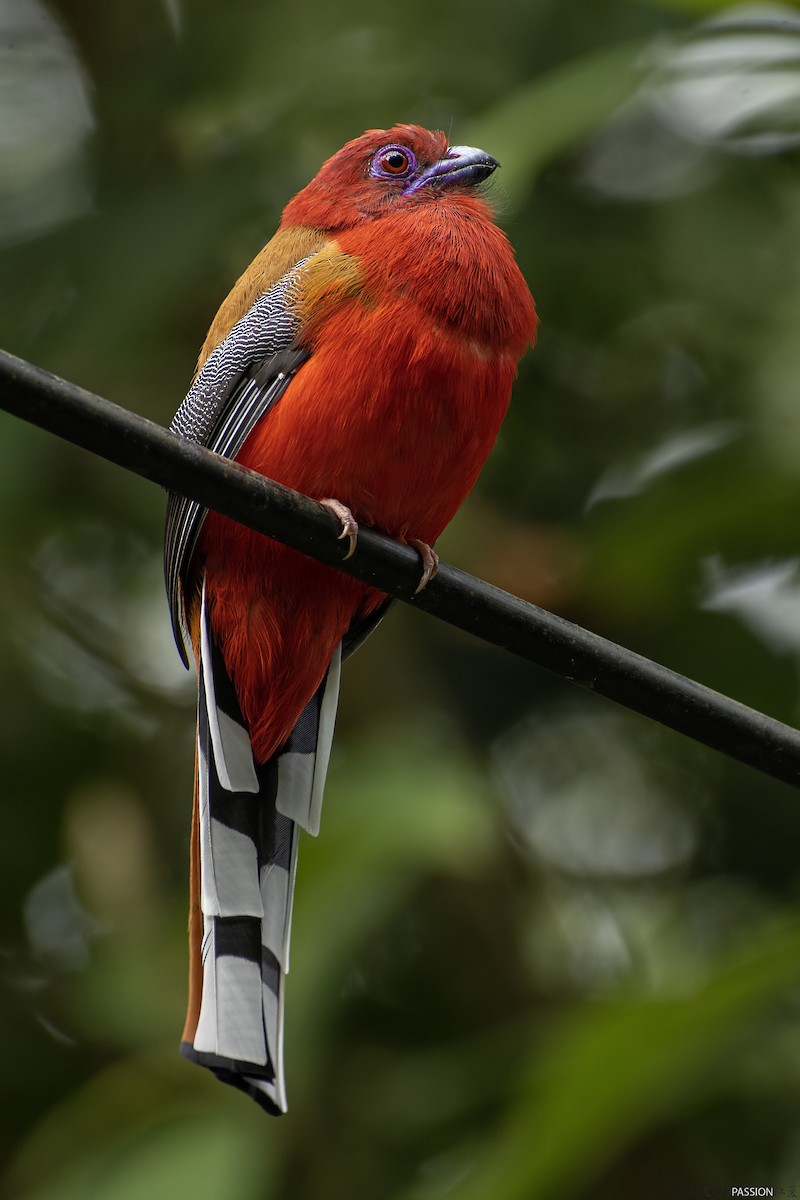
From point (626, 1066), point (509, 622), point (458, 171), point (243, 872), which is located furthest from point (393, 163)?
point (626, 1066)

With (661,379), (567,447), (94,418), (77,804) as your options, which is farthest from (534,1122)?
(661,379)

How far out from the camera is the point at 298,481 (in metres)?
3.48

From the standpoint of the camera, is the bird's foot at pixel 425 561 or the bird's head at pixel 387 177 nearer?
the bird's foot at pixel 425 561

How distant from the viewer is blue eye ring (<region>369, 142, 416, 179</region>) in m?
4.11

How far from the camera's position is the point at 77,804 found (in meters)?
5.17

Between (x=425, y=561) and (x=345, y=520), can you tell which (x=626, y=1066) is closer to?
(x=425, y=561)

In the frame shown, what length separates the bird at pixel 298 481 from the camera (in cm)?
337

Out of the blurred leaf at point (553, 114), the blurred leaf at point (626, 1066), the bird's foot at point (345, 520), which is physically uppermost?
the blurred leaf at point (553, 114)

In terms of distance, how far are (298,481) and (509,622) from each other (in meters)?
1.11

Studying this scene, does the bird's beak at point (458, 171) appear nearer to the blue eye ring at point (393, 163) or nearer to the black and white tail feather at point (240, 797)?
the blue eye ring at point (393, 163)

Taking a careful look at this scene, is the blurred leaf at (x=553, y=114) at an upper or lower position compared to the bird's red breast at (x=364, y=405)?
upper

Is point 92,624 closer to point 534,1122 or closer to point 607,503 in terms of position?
point 607,503

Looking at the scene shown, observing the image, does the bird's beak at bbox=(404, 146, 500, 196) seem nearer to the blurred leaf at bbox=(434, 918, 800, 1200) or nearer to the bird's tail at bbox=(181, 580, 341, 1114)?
the bird's tail at bbox=(181, 580, 341, 1114)

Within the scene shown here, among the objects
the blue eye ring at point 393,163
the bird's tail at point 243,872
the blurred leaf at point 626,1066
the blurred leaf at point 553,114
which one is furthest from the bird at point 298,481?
the blurred leaf at point 626,1066
